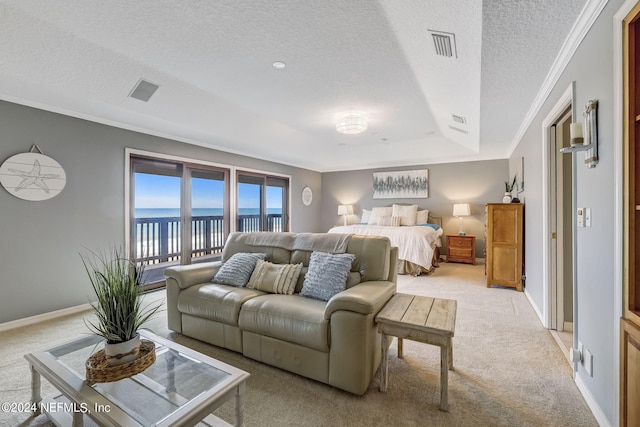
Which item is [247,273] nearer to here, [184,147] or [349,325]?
[349,325]

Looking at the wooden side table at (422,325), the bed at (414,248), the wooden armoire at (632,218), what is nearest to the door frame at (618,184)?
the wooden armoire at (632,218)

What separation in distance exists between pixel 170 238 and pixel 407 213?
5194 mm

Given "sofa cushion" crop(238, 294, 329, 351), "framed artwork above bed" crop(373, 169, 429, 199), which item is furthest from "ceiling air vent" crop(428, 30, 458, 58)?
"framed artwork above bed" crop(373, 169, 429, 199)

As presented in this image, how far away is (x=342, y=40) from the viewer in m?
2.24

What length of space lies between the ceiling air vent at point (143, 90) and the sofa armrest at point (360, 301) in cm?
303

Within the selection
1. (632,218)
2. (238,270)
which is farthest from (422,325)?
(238,270)

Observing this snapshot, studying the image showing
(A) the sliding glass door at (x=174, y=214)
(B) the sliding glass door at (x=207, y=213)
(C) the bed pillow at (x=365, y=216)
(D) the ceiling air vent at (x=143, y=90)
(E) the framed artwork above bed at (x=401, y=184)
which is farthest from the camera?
(C) the bed pillow at (x=365, y=216)

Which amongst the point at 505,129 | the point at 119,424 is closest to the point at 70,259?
the point at 119,424

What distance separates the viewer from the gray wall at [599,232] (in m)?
1.44

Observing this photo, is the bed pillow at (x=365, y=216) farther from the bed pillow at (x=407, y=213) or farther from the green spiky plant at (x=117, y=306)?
the green spiky plant at (x=117, y=306)

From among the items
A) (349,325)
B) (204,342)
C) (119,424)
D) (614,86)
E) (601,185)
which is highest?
(614,86)

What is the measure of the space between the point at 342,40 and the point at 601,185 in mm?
1987

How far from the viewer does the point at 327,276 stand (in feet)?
7.62

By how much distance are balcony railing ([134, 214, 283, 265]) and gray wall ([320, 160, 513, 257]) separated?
147 inches
